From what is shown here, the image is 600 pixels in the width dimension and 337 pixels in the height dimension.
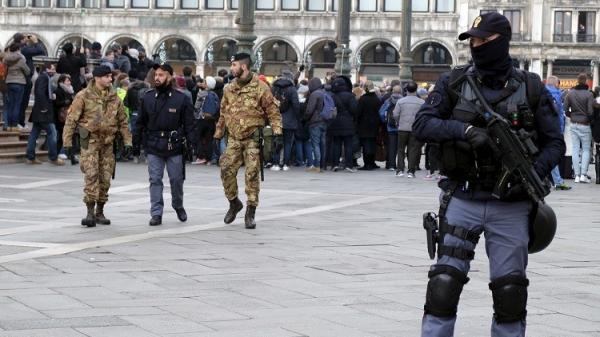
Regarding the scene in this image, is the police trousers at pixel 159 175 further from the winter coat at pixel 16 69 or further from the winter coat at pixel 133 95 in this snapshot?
the winter coat at pixel 16 69

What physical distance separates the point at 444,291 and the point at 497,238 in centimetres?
39

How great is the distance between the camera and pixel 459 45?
242ft

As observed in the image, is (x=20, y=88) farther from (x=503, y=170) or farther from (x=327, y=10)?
(x=327, y=10)

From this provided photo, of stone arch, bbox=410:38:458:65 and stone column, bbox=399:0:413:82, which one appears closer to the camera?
stone column, bbox=399:0:413:82

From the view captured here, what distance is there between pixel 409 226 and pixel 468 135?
8332 mm

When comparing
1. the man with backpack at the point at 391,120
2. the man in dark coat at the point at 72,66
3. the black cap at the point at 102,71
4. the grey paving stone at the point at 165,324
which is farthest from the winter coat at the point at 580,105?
the grey paving stone at the point at 165,324

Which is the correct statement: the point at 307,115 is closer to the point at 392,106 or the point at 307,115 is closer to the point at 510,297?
the point at 392,106

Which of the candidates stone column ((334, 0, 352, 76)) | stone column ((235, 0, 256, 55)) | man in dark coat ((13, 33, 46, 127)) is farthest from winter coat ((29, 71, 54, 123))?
stone column ((334, 0, 352, 76))

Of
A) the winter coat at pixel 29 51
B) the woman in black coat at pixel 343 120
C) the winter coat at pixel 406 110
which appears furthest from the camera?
the winter coat at pixel 29 51

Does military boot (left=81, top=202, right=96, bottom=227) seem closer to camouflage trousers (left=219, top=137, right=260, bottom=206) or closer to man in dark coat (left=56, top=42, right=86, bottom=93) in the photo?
camouflage trousers (left=219, top=137, right=260, bottom=206)

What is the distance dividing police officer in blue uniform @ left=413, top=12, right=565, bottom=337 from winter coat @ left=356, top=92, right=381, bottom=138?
62.2ft

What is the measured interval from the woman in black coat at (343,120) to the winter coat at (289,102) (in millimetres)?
759

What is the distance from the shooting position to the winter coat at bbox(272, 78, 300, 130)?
24734 mm

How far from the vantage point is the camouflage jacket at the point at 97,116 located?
14281 mm
